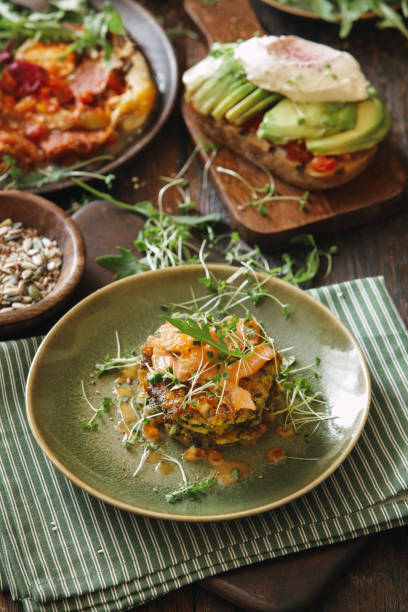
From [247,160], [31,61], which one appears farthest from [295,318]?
[31,61]

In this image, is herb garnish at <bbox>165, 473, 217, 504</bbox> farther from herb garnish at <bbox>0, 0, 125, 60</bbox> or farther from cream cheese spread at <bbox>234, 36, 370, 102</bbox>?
herb garnish at <bbox>0, 0, 125, 60</bbox>

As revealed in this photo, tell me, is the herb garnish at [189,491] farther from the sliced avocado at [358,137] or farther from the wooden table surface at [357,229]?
the sliced avocado at [358,137]

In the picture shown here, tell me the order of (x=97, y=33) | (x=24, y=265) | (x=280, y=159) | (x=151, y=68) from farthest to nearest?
1. (x=151, y=68)
2. (x=97, y=33)
3. (x=280, y=159)
4. (x=24, y=265)

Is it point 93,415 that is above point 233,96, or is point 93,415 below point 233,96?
below

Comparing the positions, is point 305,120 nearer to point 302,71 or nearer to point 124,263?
point 302,71

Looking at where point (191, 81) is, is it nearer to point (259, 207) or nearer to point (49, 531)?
point (259, 207)

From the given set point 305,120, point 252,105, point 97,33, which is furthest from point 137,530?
point 97,33

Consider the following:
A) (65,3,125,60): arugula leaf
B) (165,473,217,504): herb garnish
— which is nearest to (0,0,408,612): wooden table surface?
(165,473,217,504): herb garnish
